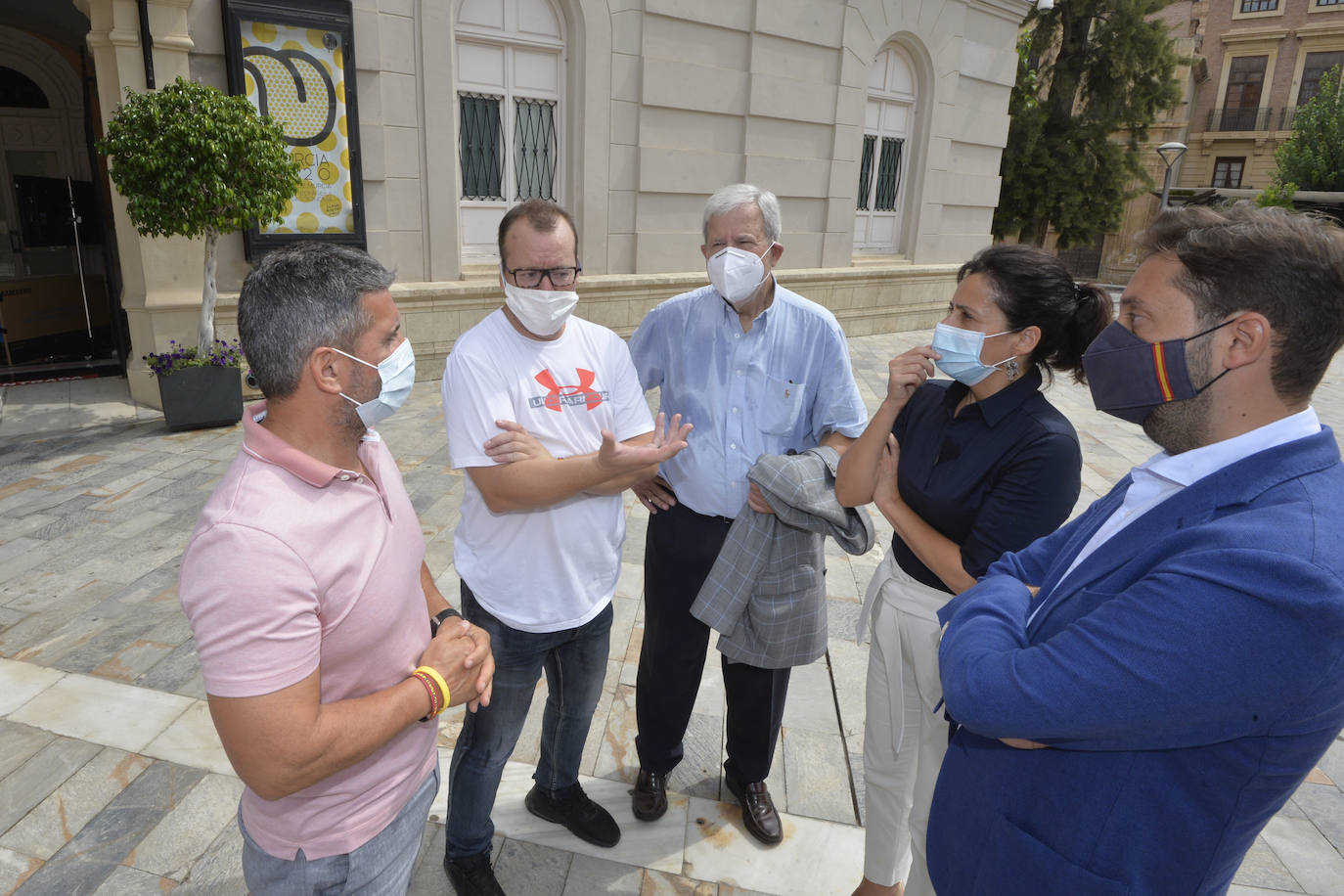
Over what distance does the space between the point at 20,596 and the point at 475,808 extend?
11.7 feet

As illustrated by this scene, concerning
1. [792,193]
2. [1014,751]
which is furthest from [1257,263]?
[792,193]

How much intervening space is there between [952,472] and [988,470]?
0.10 metres

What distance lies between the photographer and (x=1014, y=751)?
4.65ft

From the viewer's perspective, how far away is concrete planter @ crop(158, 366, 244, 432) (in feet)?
23.1

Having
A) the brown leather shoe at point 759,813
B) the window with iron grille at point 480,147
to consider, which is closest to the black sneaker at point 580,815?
the brown leather shoe at point 759,813

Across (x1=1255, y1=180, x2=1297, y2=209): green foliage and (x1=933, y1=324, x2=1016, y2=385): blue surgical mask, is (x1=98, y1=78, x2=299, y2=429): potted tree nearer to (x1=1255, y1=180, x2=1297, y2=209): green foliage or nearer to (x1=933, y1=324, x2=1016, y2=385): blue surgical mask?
(x1=933, y1=324, x2=1016, y2=385): blue surgical mask

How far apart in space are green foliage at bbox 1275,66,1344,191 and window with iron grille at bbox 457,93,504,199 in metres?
30.7

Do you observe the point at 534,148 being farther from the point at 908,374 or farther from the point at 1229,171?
the point at 1229,171

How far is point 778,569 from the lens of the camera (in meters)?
2.66

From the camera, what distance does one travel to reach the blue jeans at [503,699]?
238 centimetres

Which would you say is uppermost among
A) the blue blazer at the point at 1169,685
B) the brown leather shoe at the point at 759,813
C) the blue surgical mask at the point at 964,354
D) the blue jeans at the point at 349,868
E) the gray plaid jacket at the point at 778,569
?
the blue surgical mask at the point at 964,354

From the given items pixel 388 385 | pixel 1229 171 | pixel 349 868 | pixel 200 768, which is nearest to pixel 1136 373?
pixel 388 385

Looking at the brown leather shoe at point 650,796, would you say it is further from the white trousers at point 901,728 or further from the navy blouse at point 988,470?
the navy blouse at point 988,470

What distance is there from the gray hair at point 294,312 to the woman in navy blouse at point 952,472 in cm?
143
